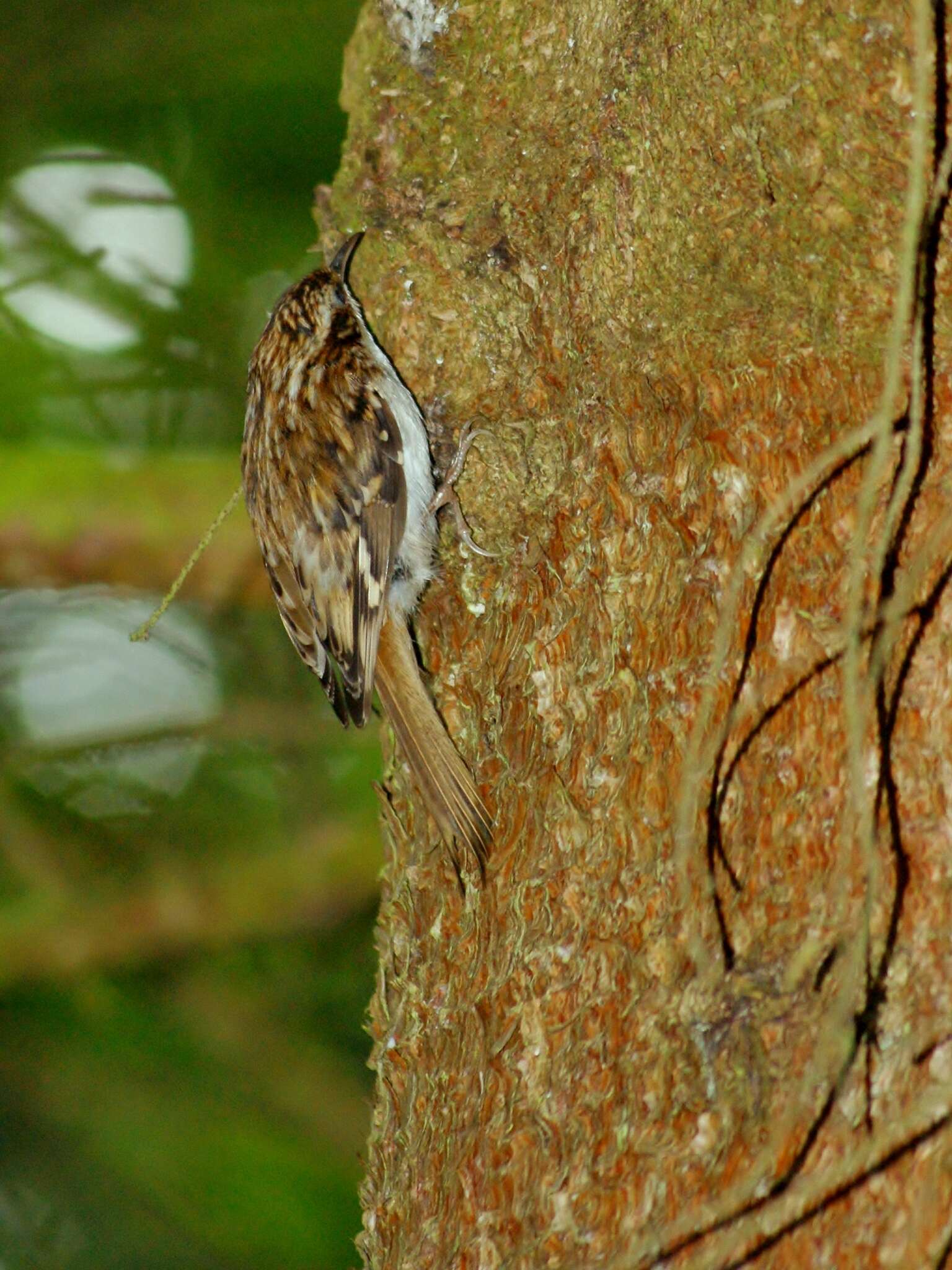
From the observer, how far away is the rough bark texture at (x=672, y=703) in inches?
52.1

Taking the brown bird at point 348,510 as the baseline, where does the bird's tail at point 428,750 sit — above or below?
below

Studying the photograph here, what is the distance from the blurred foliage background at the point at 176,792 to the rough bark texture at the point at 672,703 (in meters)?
1.26

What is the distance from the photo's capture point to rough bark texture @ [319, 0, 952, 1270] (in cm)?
132

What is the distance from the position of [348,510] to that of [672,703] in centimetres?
93

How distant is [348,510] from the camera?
2.30 m

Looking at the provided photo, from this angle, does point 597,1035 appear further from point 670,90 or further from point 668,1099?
point 670,90

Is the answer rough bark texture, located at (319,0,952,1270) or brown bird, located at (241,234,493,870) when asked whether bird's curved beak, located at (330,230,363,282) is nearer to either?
brown bird, located at (241,234,493,870)

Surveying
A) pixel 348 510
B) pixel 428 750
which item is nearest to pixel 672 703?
pixel 428 750

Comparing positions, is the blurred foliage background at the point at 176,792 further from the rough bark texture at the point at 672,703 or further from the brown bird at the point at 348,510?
the rough bark texture at the point at 672,703

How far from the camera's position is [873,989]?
130 cm

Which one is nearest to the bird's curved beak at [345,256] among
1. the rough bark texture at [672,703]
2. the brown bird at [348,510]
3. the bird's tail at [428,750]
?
the brown bird at [348,510]

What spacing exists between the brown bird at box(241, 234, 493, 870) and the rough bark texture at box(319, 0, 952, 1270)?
0.07m

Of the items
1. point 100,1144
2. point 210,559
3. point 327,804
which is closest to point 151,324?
point 210,559

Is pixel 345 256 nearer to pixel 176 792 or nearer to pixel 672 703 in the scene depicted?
pixel 672 703
